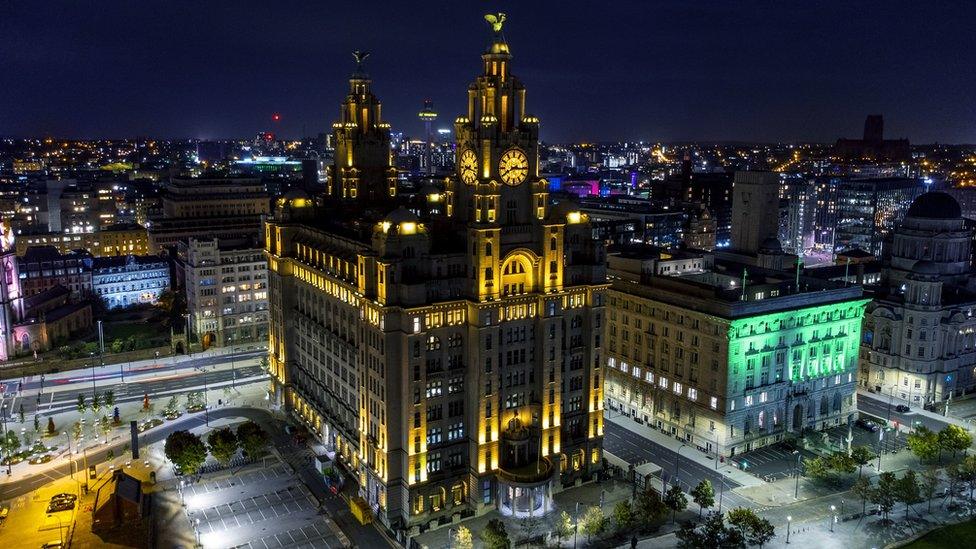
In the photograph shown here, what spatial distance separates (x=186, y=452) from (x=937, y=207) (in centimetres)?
16110

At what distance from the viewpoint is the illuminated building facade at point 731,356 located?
413 feet

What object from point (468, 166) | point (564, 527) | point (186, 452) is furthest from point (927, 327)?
point (186, 452)

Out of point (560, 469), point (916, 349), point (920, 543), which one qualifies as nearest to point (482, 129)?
point (560, 469)

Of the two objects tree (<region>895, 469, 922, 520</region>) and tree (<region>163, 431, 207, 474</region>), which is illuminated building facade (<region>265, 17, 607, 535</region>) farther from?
tree (<region>895, 469, 922, 520</region>)

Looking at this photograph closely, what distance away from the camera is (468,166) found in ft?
368

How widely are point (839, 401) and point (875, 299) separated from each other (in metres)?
28.6

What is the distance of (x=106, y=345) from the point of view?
18988cm

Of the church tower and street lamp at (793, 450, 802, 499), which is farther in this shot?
the church tower

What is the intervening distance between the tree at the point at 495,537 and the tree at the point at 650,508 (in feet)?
63.5

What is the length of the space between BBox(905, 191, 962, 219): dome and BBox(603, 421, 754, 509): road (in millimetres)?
84223

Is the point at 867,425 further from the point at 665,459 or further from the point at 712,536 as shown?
the point at 712,536

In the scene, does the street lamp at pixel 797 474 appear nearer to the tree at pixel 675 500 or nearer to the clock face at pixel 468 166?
the tree at pixel 675 500

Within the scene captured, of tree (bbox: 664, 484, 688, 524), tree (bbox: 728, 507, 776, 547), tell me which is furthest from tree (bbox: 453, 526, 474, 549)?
tree (bbox: 728, 507, 776, 547)

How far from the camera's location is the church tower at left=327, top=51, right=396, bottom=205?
152 m
